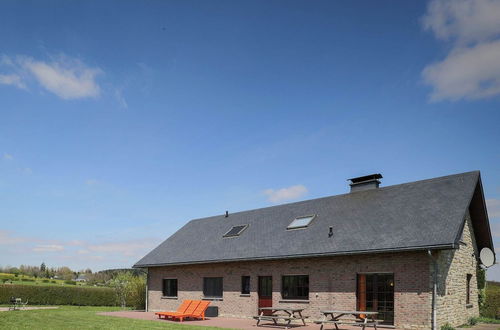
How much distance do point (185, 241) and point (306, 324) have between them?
11.4m

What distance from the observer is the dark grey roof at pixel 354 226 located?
1641 centimetres

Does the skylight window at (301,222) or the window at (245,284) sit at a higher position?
the skylight window at (301,222)

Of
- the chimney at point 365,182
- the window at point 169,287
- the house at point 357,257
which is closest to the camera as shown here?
the house at point 357,257

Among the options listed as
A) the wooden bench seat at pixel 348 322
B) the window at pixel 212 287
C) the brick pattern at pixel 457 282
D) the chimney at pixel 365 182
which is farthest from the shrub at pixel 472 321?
the window at pixel 212 287

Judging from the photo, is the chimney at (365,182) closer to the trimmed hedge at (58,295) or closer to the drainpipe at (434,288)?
the drainpipe at (434,288)

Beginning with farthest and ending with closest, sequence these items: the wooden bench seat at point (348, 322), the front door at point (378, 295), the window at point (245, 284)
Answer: the window at point (245, 284)
the front door at point (378, 295)
the wooden bench seat at point (348, 322)

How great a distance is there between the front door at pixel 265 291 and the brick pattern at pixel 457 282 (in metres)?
7.39

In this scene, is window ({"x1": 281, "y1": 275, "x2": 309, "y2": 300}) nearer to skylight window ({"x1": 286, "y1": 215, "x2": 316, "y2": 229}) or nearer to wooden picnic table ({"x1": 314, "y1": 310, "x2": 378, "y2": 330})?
wooden picnic table ({"x1": 314, "y1": 310, "x2": 378, "y2": 330})

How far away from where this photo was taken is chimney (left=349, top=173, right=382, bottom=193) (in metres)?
22.2

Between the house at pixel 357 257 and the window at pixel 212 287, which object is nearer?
the house at pixel 357 257

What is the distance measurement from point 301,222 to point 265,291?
3650mm

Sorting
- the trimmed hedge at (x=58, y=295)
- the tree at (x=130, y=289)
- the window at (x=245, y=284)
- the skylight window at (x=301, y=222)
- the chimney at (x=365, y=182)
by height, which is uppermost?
the chimney at (x=365, y=182)

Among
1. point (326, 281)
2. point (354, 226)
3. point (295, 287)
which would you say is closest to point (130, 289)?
point (295, 287)

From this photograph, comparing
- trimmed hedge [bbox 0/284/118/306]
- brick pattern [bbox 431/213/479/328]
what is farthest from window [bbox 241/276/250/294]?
trimmed hedge [bbox 0/284/118/306]
